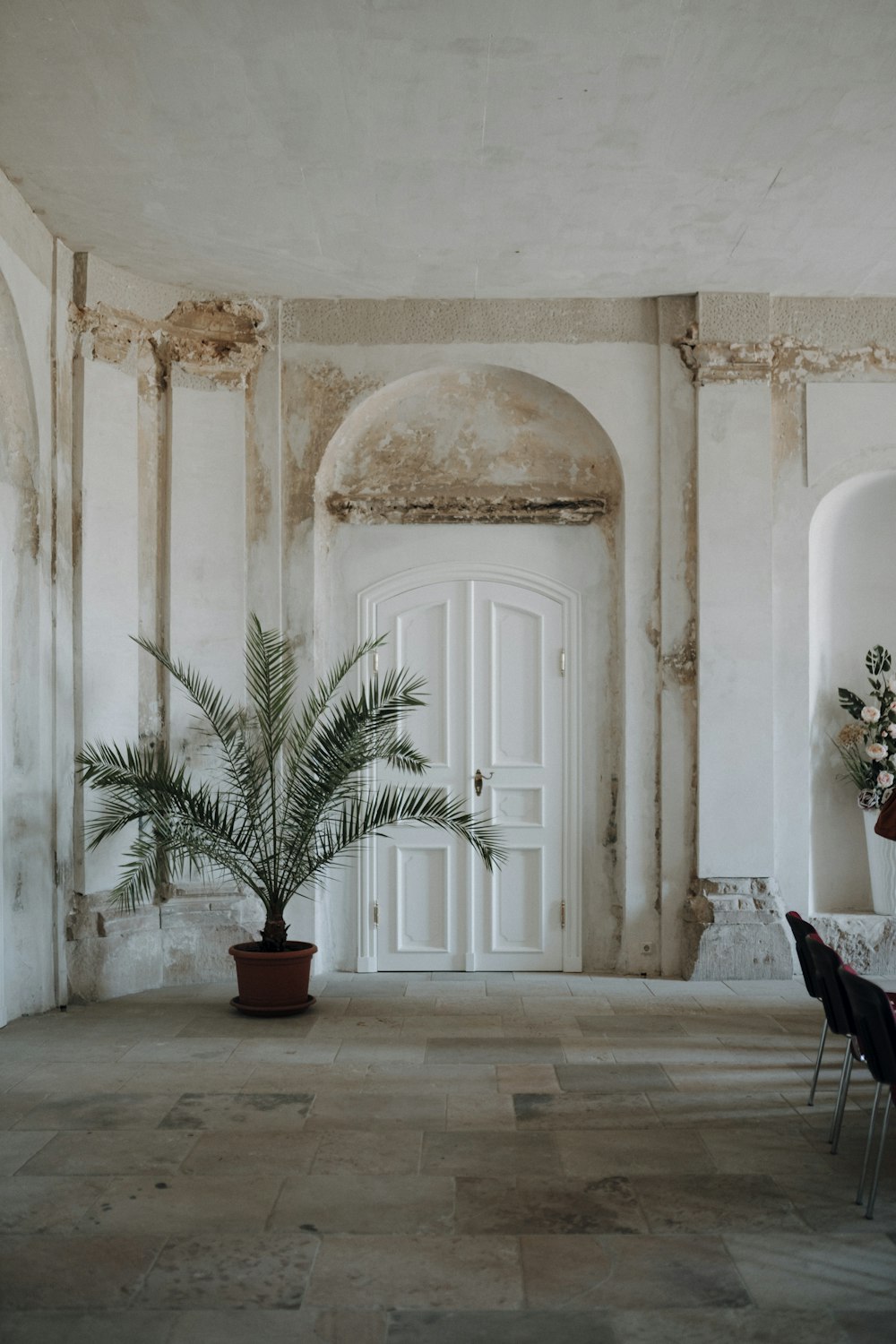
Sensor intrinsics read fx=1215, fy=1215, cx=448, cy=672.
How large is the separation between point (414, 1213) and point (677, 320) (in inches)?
235

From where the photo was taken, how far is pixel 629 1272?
356 centimetres

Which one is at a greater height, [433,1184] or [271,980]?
[271,980]

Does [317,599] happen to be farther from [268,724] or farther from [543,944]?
[543,944]

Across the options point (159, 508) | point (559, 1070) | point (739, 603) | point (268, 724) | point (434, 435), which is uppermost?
point (434, 435)

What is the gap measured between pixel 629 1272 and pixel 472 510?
550 centimetres

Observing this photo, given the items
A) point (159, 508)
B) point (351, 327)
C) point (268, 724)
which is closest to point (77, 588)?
point (159, 508)

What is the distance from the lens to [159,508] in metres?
7.88

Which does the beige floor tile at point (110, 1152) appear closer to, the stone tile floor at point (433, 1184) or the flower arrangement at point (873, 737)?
the stone tile floor at point (433, 1184)

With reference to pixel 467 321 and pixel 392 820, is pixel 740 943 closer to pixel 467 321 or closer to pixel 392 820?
pixel 392 820

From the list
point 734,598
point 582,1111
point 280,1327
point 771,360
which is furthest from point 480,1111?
point 771,360

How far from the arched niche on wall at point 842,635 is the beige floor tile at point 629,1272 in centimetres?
479

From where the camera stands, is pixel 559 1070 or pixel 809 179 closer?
pixel 559 1070

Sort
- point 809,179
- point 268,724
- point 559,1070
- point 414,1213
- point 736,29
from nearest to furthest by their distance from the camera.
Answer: point 414,1213 → point 736,29 → point 559,1070 → point 809,179 → point 268,724

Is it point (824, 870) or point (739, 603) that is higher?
point (739, 603)
